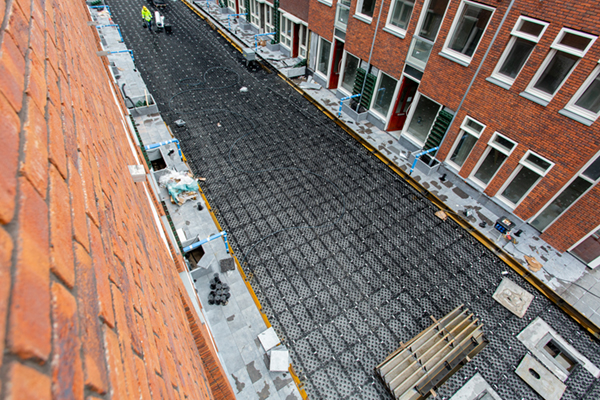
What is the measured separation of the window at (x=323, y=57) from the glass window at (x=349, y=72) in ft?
4.00

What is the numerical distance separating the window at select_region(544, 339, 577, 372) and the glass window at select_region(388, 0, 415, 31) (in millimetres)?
10822

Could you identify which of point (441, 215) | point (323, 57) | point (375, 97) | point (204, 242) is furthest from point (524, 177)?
point (323, 57)

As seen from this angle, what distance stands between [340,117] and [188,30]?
14064 millimetres

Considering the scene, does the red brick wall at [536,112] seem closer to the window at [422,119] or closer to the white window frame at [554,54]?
the white window frame at [554,54]

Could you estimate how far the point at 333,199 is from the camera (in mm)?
10305

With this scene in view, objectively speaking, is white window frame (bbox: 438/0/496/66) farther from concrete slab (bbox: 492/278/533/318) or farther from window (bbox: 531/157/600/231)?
concrete slab (bbox: 492/278/533/318)

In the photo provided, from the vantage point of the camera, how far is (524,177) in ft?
30.5

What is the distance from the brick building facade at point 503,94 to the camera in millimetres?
7391

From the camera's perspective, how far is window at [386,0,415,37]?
10.5 meters

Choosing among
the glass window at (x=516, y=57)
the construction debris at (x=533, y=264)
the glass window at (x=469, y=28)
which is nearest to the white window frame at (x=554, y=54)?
the glass window at (x=516, y=57)

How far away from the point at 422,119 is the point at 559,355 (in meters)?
8.56

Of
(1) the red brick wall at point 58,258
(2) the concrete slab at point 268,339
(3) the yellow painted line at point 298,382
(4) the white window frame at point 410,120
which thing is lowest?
(3) the yellow painted line at point 298,382

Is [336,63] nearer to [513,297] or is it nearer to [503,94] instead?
[503,94]

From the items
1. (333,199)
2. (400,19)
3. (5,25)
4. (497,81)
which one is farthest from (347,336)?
(400,19)
